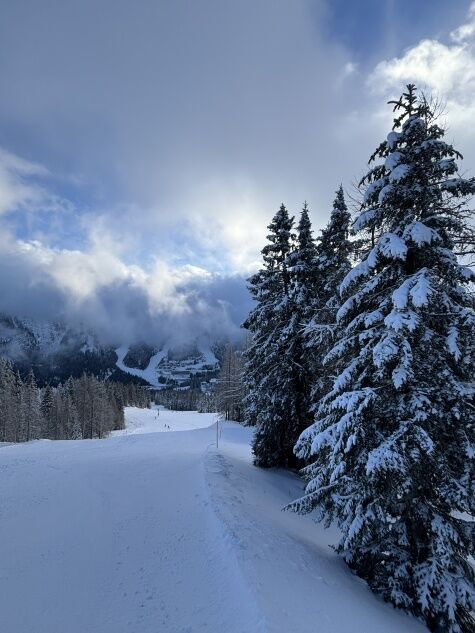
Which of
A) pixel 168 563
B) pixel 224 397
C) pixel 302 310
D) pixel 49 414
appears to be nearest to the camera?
pixel 168 563

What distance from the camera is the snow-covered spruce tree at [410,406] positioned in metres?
6.90

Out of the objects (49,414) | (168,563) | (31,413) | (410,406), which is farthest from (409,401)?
(49,414)

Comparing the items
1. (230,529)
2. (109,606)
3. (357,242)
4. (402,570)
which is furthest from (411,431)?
(109,606)

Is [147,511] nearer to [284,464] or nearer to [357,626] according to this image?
[357,626]

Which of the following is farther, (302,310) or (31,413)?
(31,413)

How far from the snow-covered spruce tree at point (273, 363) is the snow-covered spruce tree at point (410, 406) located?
8582mm

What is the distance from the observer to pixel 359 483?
7.72 metres

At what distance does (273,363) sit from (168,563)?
11.1 m

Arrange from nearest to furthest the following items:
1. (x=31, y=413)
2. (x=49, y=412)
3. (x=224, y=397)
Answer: (x=224, y=397)
(x=31, y=413)
(x=49, y=412)

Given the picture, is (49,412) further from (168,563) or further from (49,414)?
(168,563)

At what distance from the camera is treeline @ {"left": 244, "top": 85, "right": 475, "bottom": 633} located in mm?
6914

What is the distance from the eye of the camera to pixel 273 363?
18.0 m

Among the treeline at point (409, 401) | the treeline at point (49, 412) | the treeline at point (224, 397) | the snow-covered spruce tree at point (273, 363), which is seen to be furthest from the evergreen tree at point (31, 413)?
the treeline at point (409, 401)

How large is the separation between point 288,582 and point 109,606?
3.44 metres
